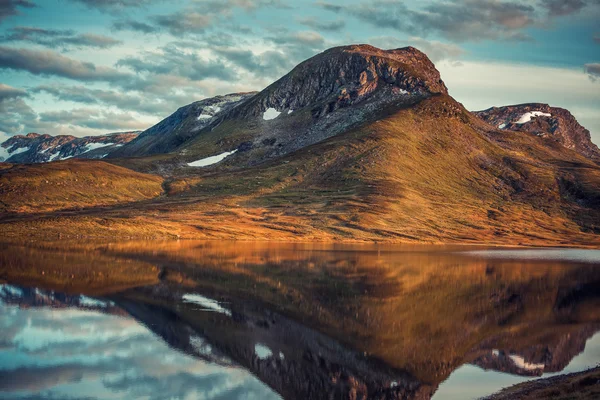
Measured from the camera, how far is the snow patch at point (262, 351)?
3822 cm

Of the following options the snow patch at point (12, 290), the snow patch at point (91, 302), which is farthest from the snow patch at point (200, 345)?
the snow patch at point (12, 290)

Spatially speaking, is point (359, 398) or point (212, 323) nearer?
point (359, 398)

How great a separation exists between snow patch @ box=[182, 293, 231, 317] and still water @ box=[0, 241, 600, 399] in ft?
0.62

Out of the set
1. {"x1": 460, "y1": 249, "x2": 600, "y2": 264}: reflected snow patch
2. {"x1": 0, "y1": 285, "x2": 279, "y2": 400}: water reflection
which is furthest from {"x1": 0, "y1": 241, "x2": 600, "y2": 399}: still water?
{"x1": 460, "y1": 249, "x2": 600, "y2": 264}: reflected snow patch

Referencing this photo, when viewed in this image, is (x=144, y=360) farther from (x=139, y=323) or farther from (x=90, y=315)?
(x=90, y=315)

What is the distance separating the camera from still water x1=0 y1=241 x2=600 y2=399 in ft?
107

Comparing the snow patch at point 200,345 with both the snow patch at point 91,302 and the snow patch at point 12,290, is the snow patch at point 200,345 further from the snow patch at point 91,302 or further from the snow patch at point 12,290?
the snow patch at point 12,290

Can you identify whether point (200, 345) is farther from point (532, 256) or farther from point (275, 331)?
point (532, 256)

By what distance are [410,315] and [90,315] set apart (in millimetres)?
27643

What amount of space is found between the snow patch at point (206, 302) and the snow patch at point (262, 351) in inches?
390

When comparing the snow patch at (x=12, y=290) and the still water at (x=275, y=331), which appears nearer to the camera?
the still water at (x=275, y=331)

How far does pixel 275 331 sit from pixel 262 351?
212 inches

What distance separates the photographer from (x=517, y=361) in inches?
1582

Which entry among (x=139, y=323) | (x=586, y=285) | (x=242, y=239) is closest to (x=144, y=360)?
(x=139, y=323)
